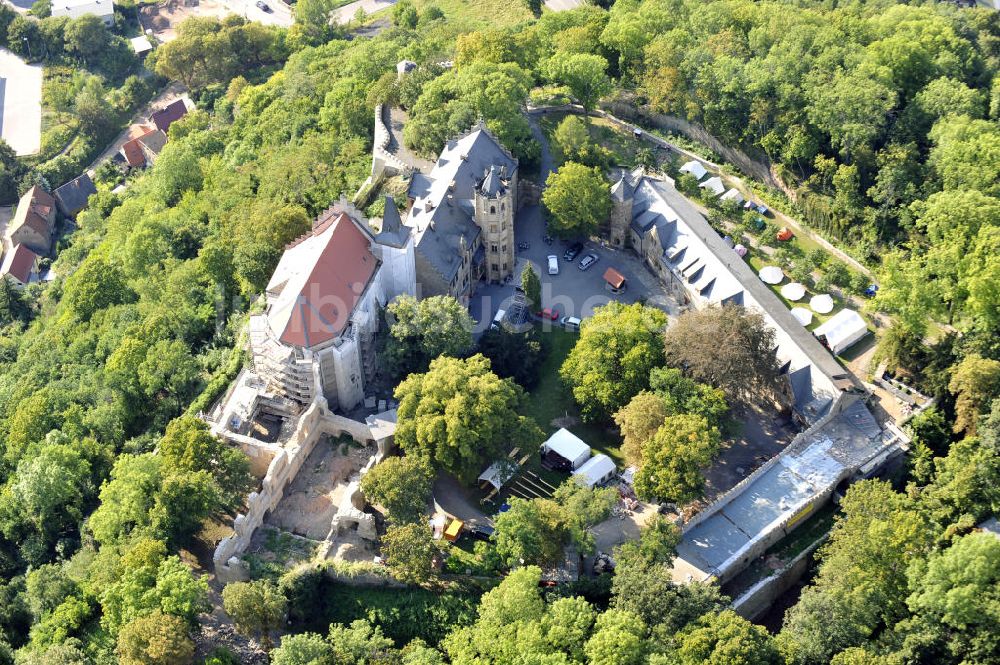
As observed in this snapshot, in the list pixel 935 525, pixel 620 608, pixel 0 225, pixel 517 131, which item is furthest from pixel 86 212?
pixel 935 525

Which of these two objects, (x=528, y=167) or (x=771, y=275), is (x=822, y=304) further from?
(x=528, y=167)

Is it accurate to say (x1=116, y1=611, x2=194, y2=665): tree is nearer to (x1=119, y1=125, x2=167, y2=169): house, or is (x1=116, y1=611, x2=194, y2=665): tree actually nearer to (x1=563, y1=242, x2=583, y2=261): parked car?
(x1=563, y1=242, x2=583, y2=261): parked car

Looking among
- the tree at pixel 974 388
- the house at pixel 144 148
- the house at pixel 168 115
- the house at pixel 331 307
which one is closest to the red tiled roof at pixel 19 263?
the house at pixel 144 148

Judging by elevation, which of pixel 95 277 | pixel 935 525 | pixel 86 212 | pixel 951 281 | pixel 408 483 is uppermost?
pixel 951 281

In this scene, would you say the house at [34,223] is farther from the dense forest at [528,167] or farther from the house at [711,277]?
the house at [711,277]

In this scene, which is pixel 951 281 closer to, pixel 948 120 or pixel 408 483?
pixel 948 120

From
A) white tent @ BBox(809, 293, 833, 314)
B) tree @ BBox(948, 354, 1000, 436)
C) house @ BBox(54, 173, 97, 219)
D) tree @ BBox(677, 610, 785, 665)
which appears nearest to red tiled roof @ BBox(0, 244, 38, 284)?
house @ BBox(54, 173, 97, 219)
